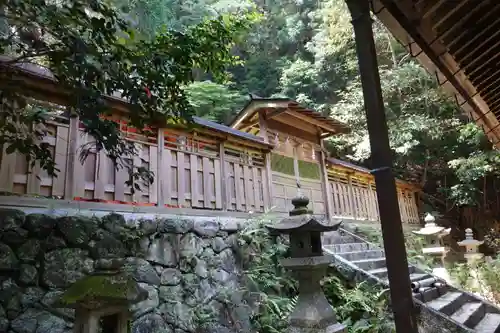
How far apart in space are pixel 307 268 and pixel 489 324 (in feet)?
14.4

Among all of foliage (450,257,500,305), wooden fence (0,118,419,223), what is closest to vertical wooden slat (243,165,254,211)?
wooden fence (0,118,419,223)

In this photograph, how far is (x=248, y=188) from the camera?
8070 mm

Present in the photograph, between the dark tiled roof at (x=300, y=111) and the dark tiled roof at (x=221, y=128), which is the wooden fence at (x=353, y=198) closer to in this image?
the dark tiled roof at (x=300, y=111)

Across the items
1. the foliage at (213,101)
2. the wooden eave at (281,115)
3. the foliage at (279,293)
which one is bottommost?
the foliage at (279,293)

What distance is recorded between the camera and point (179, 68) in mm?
3723

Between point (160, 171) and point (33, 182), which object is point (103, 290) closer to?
point (33, 182)

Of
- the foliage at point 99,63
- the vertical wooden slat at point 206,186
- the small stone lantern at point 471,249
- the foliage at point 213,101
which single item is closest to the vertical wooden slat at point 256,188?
the vertical wooden slat at point 206,186

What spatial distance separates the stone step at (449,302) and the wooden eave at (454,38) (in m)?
4.15

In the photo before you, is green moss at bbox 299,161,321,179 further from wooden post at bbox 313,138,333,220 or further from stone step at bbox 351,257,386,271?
stone step at bbox 351,257,386,271

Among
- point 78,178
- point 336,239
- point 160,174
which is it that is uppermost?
point 160,174

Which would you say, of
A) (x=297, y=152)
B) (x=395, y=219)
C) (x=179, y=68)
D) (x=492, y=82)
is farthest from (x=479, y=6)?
(x=297, y=152)

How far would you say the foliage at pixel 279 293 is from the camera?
5828mm

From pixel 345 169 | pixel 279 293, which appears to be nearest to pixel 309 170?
pixel 345 169

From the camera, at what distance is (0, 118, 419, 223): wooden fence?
4707 millimetres
